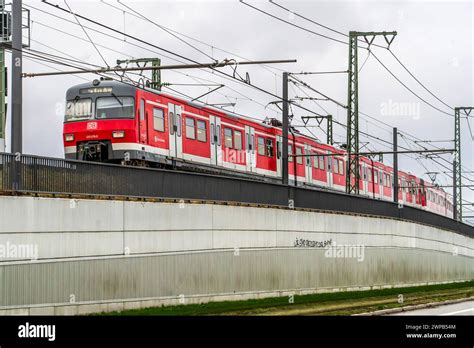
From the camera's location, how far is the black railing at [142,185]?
24438 millimetres

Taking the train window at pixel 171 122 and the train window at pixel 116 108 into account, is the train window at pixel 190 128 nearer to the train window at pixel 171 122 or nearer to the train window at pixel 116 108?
the train window at pixel 171 122

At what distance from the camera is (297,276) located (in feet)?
120

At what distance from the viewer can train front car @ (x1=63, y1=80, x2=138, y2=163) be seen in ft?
106

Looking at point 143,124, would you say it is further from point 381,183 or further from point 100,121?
point 381,183

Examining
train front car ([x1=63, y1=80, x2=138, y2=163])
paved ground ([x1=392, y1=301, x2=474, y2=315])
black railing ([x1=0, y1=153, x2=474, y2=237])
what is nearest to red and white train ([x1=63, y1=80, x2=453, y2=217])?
train front car ([x1=63, y1=80, x2=138, y2=163])

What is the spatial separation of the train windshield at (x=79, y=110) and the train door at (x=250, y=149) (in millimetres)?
9669

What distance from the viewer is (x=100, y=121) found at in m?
32.8

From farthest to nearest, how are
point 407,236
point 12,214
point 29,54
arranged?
point 407,236
point 29,54
point 12,214

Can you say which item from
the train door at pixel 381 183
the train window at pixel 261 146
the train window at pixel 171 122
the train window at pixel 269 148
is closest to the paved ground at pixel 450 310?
the train window at pixel 171 122

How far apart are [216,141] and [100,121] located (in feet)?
21.6

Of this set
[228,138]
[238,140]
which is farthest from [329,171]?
[228,138]
